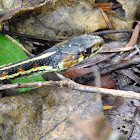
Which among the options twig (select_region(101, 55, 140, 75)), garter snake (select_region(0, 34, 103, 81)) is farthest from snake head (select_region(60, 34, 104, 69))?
twig (select_region(101, 55, 140, 75))

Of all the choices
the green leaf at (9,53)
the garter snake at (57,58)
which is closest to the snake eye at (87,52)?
the garter snake at (57,58)

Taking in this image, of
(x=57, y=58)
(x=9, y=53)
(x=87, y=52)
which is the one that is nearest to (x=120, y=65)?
(x=87, y=52)

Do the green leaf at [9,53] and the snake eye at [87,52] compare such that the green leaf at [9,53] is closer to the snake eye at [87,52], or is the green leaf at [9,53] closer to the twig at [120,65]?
the snake eye at [87,52]

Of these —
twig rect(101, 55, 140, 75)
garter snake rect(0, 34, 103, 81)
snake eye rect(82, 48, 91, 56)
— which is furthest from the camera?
snake eye rect(82, 48, 91, 56)

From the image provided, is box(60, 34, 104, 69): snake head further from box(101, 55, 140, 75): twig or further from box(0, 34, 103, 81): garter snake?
box(101, 55, 140, 75): twig

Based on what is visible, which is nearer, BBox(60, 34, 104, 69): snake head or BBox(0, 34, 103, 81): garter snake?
BBox(0, 34, 103, 81): garter snake

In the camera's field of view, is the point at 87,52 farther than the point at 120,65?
Yes

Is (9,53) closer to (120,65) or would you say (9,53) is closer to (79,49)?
(79,49)

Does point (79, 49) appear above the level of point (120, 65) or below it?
above

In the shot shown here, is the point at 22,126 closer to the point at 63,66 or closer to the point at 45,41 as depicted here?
the point at 63,66

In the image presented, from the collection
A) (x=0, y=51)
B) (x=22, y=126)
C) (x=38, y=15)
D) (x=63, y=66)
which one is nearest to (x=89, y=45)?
(x=63, y=66)
